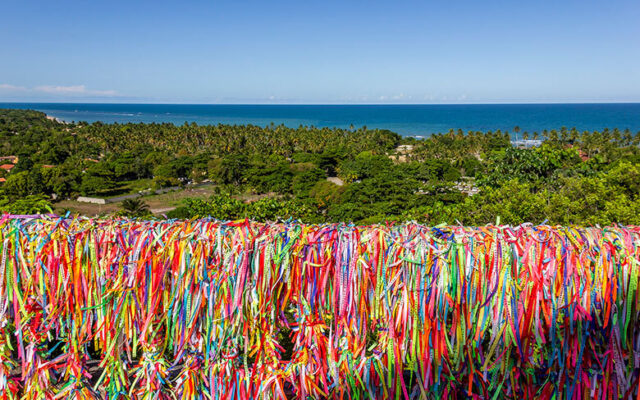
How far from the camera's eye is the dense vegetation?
1214 centimetres

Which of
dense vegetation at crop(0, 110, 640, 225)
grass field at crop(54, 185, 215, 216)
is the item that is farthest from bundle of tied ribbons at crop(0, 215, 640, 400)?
grass field at crop(54, 185, 215, 216)

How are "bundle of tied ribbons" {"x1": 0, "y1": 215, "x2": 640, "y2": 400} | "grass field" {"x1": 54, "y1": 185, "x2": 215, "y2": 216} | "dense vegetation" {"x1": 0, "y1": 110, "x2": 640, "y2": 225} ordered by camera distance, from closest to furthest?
"bundle of tied ribbons" {"x1": 0, "y1": 215, "x2": 640, "y2": 400}, "dense vegetation" {"x1": 0, "y1": 110, "x2": 640, "y2": 225}, "grass field" {"x1": 54, "y1": 185, "x2": 215, "y2": 216}

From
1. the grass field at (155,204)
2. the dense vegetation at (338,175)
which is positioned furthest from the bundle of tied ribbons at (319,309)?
the grass field at (155,204)

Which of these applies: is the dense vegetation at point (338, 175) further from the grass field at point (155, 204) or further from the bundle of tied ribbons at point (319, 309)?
the grass field at point (155, 204)

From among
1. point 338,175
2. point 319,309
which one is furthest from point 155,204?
point 319,309

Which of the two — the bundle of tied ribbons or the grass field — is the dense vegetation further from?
the grass field

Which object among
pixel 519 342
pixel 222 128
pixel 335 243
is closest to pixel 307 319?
pixel 335 243

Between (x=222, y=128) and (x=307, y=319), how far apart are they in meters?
77.3

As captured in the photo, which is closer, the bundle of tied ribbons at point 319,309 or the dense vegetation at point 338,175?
the bundle of tied ribbons at point 319,309

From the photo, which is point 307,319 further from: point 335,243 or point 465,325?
point 465,325

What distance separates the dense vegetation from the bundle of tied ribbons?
49 cm

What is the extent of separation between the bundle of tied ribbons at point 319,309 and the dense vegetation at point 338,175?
1.61 ft

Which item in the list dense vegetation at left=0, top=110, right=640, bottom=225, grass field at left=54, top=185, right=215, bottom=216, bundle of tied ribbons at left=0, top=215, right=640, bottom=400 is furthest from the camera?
grass field at left=54, top=185, right=215, bottom=216

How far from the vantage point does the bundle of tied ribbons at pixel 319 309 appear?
221 cm
